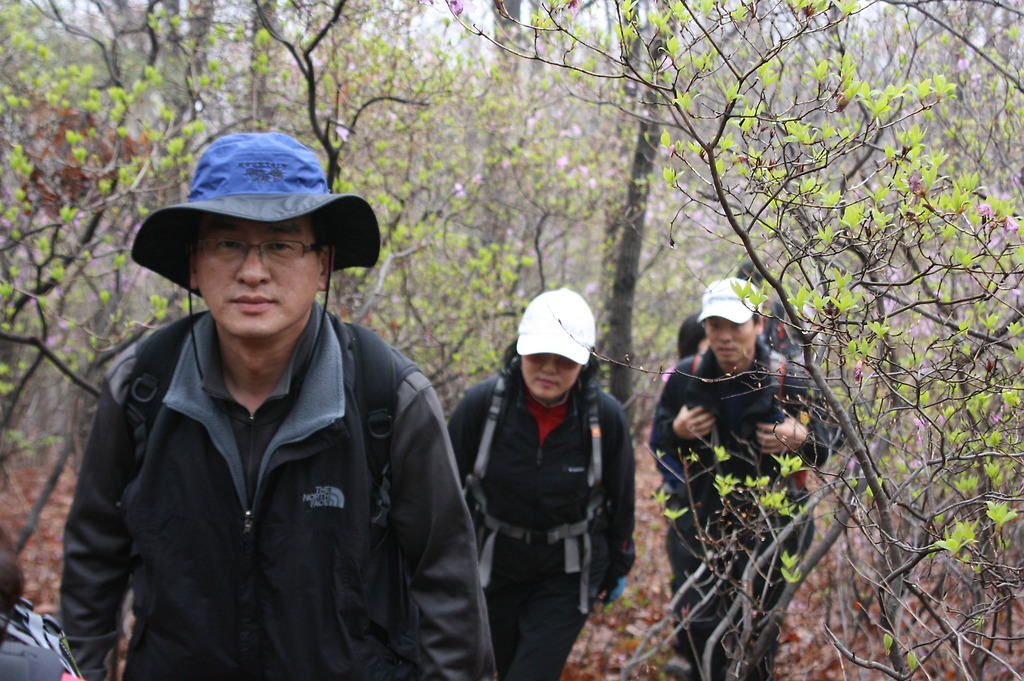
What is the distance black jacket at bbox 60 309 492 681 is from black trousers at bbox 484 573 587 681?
4.61 ft

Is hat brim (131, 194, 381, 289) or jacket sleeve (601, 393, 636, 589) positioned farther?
jacket sleeve (601, 393, 636, 589)

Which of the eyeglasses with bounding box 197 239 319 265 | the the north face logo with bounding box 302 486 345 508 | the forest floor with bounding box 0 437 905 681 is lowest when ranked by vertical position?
the forest floor with bounding box 0 437 905 681

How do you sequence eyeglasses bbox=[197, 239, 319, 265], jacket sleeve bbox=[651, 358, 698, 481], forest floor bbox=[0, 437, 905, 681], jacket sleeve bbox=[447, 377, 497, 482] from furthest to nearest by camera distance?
forest floor bbox=[0, 437, 905, 681], jacket sleeve bbox=[651, 358, 698, 481], jacket sleeve bbox=[447, 377, 497, 482], eyeglasses bbox=[197, 239, 319, 265]

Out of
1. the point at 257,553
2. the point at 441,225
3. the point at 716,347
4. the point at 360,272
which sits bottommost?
the point at 257,553

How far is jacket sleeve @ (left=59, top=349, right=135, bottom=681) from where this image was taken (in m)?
2.16

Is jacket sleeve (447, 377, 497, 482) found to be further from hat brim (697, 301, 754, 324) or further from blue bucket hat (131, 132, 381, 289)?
blue bucket hat (131, 132, 381, 289)

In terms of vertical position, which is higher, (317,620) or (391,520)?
(391,520)

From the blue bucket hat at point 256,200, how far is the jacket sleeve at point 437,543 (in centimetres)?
58

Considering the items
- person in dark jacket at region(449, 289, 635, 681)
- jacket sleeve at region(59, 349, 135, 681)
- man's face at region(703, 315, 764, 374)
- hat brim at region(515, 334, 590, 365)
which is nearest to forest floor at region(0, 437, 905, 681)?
person in dark jacket at region(449, 289, 635, 681)

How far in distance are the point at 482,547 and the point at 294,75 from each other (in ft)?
14.1

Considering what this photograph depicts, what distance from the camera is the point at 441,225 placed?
20.3 ft

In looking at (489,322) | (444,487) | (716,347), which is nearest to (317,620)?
(444,487)

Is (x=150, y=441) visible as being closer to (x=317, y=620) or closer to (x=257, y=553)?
(x=257, y=553)

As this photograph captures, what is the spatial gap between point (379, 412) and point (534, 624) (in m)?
1.91
